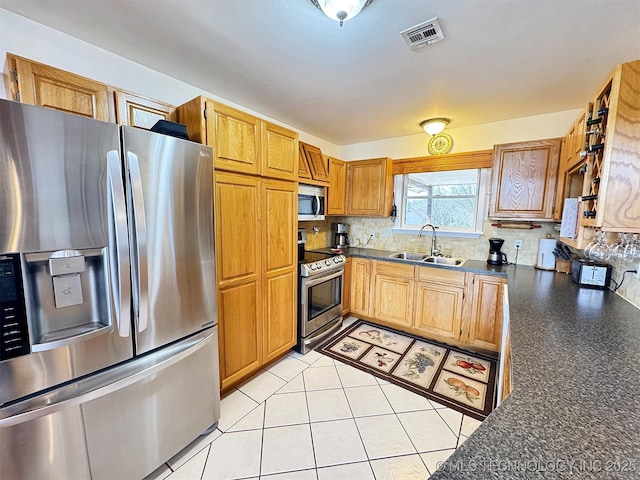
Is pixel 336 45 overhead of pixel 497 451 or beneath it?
overhead

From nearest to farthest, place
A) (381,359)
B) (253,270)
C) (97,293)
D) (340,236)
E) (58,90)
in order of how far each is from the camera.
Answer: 1. (97,293)
2. (58,90)
3. (253,270)
4. (381,359)
5. (340,236)

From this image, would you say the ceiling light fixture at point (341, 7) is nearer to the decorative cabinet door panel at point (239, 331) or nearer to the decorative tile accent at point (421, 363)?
the decorative cabinet door panel at point (239, 331)

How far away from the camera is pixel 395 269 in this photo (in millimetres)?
3100

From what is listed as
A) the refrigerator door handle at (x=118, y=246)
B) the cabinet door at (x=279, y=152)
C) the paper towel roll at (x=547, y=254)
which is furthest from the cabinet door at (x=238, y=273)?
the paper towel roll at (x=547, y=254)

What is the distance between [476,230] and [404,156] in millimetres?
1303

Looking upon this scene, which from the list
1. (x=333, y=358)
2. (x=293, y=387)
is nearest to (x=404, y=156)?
(x=333, y=358)

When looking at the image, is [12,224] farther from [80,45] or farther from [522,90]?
[522,90]

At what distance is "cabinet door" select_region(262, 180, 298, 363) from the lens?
2236mm

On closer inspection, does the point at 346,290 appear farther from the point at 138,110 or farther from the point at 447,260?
the point at 138,110

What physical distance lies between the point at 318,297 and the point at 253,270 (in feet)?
3.23

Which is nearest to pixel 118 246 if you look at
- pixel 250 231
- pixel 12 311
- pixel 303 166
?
pixel 12 311

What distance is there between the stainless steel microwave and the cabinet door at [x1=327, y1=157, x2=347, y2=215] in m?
0.19

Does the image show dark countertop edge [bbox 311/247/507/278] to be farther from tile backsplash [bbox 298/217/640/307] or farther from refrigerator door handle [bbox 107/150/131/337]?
refrigerator door handle [bbox 107/150/131/337]

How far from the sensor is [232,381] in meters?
2.02
